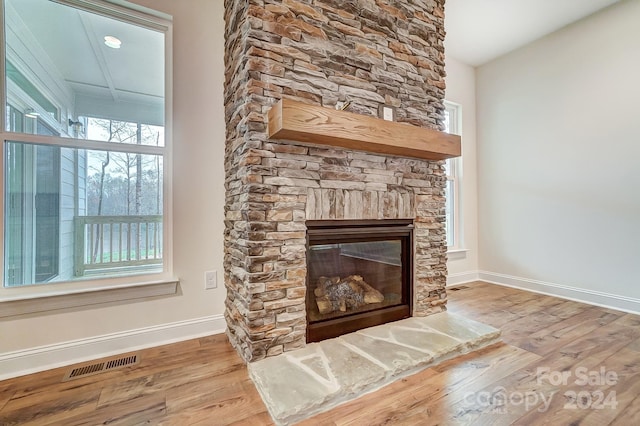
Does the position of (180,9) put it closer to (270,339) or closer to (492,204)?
(270,339)

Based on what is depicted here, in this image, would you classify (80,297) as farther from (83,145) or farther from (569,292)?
(569,292)

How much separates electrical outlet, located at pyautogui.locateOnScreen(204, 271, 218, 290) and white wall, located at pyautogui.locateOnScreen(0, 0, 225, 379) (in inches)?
1.1

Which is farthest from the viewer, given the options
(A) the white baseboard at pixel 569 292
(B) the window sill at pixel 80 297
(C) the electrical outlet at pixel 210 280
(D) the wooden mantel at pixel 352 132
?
(A) the white baseboard at pixel 569 292

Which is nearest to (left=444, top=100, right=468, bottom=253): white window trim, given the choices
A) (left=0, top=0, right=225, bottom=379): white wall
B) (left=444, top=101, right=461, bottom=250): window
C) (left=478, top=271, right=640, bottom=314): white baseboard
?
(left=444, top=101, right=461, bottom=250): window

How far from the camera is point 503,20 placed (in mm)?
3039

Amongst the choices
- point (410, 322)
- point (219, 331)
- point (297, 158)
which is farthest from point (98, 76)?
point (410, 322)

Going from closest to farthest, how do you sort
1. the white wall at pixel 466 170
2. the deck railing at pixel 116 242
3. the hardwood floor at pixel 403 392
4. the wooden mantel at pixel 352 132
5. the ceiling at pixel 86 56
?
the hardwood floor at pixel 403 392
the wooden mantel at pixel 352 132
the ceiling at pixel 86 56
the deck railing at pixel 116 242
the white wall at pixel 466 170

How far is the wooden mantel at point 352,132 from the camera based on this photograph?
1.59m

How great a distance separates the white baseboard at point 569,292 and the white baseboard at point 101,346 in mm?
3524

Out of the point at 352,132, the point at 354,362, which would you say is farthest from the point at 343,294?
the point at 352,132

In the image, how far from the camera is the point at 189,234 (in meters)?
2.20

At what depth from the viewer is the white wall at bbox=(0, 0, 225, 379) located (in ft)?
6.52

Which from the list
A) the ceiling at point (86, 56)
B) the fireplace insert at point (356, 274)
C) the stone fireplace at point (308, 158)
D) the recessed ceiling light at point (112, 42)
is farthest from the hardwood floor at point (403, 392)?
the recessed ceiling light at point (112, 42)

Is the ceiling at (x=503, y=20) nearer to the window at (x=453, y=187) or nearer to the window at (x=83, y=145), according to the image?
the window at (x=453, y=187)
